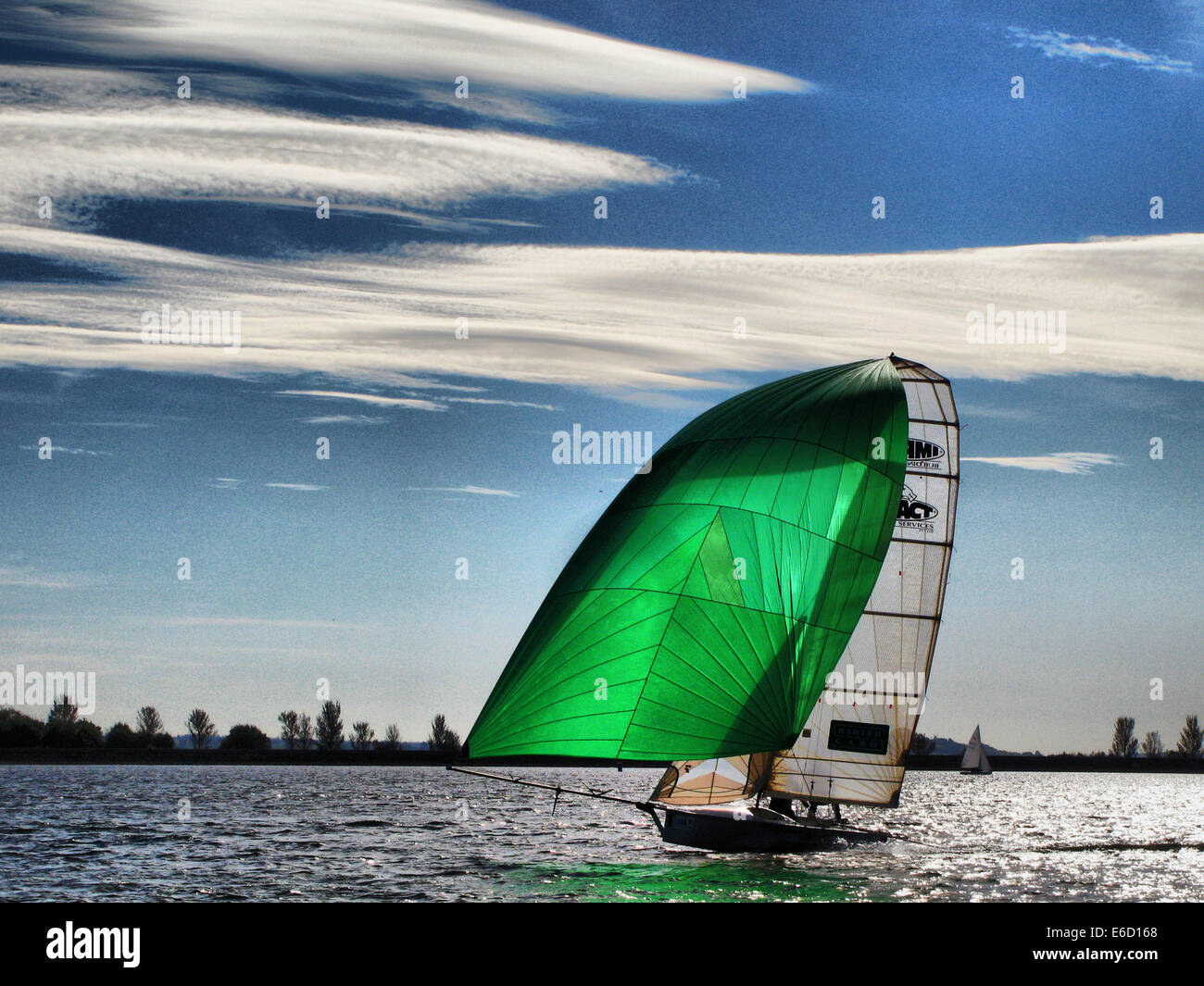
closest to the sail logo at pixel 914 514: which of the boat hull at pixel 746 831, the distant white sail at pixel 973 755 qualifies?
the boat hull at pixel 746 831

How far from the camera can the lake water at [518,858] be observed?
29.9 metres

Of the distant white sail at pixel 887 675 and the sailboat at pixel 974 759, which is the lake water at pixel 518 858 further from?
the sailboat at pixel 974 759

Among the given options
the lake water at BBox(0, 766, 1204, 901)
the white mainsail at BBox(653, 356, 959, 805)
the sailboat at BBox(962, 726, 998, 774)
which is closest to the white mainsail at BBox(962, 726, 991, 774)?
the sailboat at BBox(962, 726, 998, 774)

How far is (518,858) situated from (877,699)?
1253cm

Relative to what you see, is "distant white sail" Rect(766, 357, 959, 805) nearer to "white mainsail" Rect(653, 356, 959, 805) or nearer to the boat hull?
"white mainsail" Rect(653, 356, 959, 805)

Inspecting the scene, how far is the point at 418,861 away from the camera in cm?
3688

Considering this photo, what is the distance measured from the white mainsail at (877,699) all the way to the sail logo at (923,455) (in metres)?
0.13

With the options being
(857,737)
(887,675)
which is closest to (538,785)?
(857,737)

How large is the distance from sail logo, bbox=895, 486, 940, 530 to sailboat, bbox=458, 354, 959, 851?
2.88 m

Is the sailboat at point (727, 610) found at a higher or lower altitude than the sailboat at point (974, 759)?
higher

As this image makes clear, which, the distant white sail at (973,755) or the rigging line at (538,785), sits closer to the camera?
the rigging line at (538,785)

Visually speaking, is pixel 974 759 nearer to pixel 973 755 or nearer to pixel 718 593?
pixel 973 755
